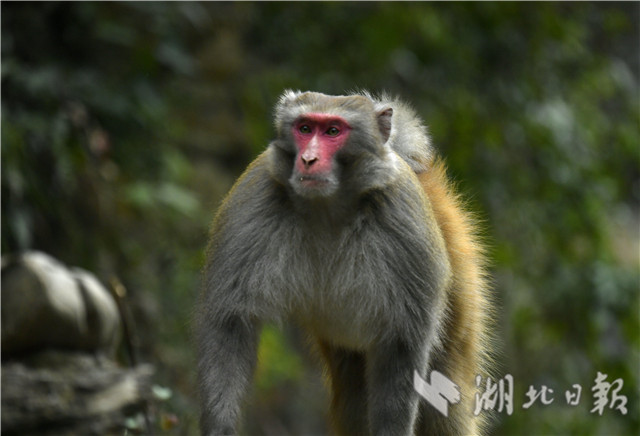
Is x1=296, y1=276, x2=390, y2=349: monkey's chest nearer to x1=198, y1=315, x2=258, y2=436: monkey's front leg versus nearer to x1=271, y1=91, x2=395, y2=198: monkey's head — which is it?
x1=198, y1=315, x2=258, y2=436: monkey's front leg

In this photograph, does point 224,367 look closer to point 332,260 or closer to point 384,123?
point 332,260

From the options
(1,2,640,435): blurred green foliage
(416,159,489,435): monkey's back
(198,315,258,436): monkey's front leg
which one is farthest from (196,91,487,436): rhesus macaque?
(1,2,640,435): blurred green foliage

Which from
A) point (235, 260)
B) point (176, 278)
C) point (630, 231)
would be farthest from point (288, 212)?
point (630, 231)

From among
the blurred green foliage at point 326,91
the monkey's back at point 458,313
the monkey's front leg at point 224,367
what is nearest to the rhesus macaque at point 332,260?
the monkey's front leg at point 224,367

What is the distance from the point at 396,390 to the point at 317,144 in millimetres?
1117

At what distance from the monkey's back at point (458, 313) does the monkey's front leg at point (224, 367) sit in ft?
3.29

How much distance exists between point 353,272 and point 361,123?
653 mm

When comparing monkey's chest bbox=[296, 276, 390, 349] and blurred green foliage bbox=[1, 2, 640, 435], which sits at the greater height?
blurred green foliage bbox=[1, 2, 640, 435]

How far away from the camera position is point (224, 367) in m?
3.92

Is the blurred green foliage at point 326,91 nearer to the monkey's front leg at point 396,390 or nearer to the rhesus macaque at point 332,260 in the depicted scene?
the rhesus macaque at point 332,260

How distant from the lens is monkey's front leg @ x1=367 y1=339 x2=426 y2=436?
4000 mm

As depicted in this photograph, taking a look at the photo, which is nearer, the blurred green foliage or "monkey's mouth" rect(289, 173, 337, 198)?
"monkey's mouth" rect(289, 173, 337, 198)

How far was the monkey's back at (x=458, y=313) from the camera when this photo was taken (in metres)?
4.60

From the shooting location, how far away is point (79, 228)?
25.1 ft
